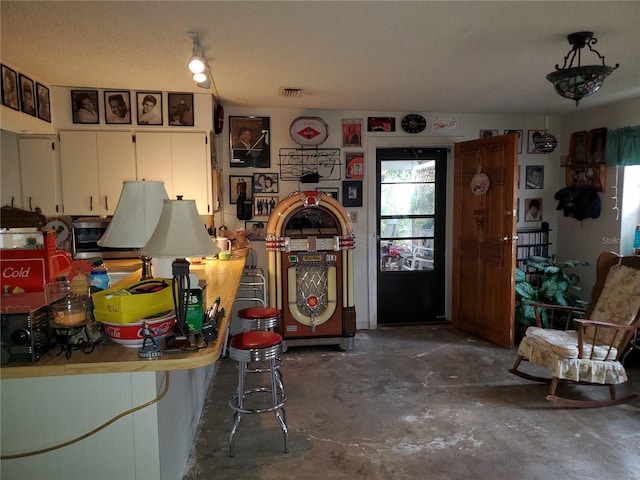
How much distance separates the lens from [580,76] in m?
2.46

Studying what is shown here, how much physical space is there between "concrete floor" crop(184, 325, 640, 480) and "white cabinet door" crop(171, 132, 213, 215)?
153 cm

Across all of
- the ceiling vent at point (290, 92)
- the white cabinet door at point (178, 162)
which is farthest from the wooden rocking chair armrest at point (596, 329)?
the white cabinet door at point (178, 162)

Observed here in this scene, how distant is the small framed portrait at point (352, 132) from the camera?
4.82 meters

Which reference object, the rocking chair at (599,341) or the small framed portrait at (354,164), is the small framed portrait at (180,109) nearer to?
the small framed portrait at (354,164)

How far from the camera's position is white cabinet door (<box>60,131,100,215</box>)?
12.7ft

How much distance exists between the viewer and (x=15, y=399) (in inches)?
66.2

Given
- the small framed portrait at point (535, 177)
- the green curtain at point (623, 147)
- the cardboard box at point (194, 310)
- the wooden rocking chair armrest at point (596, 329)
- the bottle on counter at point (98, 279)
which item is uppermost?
the green curtain at point (623, 147)

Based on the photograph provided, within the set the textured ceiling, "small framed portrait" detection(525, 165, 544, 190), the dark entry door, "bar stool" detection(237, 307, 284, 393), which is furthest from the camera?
"small framed portrait" detection(525, 165, 544, 190)

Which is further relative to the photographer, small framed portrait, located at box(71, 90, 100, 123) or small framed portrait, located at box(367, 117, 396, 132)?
small framed portrait, located at box(367, 117, 396, 132)

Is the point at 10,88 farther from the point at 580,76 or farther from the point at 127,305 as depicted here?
the point at 580,76

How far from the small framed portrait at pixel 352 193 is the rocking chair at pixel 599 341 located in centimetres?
208

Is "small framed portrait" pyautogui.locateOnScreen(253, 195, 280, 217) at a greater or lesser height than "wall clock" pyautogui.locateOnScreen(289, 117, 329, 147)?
lesser

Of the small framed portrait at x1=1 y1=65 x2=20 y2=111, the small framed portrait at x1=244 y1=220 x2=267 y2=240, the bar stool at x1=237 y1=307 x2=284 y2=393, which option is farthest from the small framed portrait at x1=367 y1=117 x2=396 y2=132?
the small framed portrait at x1=1 y1=65 x2=20 y2=111

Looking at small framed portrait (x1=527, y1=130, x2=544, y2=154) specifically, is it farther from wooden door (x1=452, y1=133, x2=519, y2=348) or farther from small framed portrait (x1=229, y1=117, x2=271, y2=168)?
small framed portrait (x1=229, y1=117, x2=271, y2=168)
